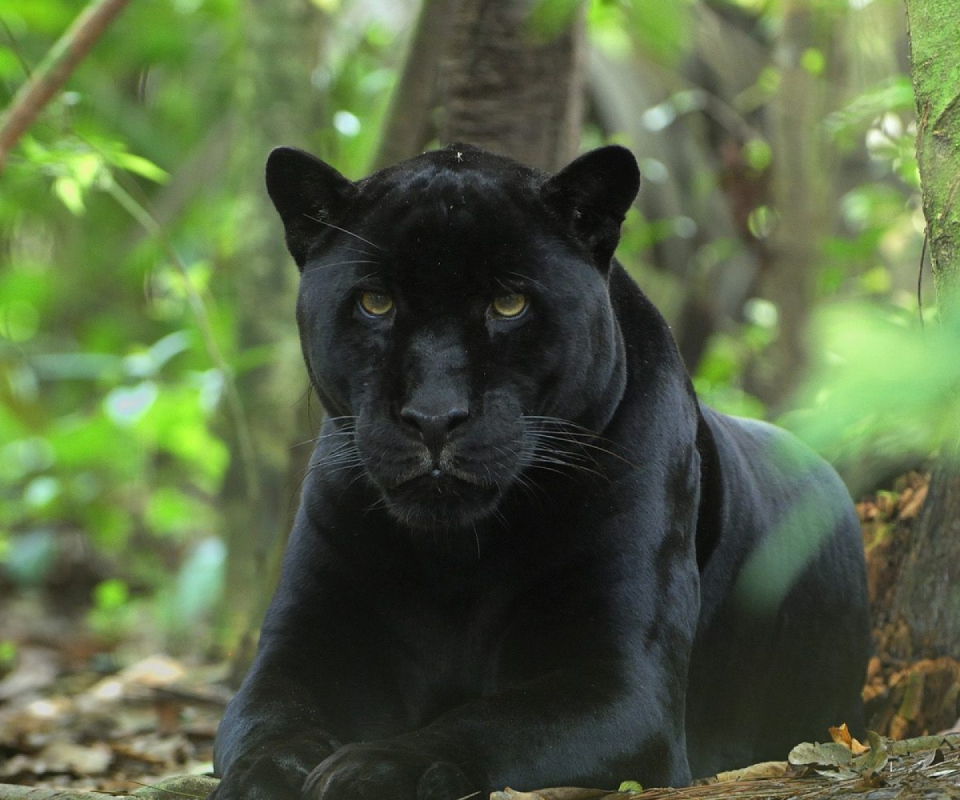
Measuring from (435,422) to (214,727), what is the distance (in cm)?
222

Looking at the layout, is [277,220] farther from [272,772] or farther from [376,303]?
[272,772]

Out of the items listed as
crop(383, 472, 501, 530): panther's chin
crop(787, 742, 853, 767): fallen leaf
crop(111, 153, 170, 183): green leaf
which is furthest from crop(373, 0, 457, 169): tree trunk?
crop(787, 742, 853, 767): fallen leaf

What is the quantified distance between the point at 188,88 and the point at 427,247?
8727mm

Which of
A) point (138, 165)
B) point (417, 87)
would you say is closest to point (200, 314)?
point (138, 165)

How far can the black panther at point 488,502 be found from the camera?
2320 mm

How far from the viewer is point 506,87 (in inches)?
167

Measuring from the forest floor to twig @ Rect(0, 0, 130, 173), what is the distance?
1.84 m

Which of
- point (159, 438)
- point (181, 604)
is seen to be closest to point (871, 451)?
point (181, 604)

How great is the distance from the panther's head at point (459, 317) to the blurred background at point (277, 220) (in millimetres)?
380

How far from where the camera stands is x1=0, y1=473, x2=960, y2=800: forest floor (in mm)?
2160

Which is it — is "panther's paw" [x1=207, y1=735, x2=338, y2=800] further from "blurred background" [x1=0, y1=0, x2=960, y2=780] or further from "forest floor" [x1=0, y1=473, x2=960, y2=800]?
"blurred background" [x1=0, y1=0, x2=960, y2=780]

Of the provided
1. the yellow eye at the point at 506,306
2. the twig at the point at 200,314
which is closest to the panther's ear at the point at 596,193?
the yellow eye at the point at 506,306

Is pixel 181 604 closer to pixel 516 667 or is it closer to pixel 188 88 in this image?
pixel 516 667

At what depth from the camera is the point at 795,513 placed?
3285mm
